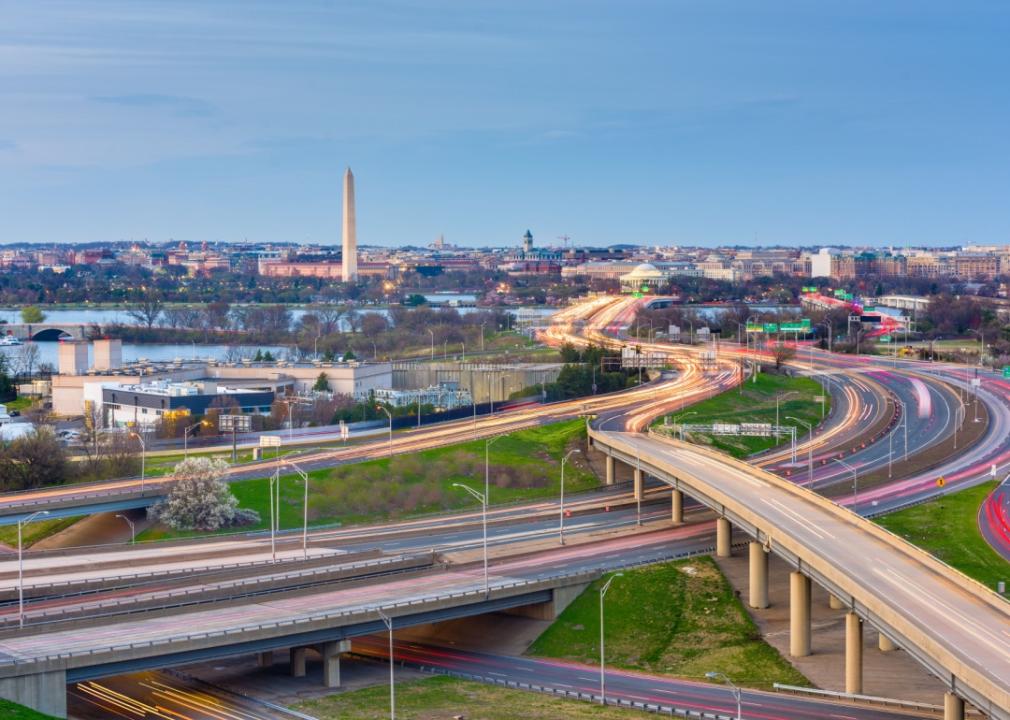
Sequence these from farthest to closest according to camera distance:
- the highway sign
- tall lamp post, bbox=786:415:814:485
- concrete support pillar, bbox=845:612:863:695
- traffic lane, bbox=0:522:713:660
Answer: the highway sign, tall lamp post, bbox=786:415:814:485, traffic lane, bbox=0:522:713:660, concrete support pillar, bbox=845:612:863:695

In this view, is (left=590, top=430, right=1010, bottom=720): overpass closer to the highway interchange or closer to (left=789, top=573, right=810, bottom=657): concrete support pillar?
(left=789, top=573, right=810, bottom=657): concrete support pillar

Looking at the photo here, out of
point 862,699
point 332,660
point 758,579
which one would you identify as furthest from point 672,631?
point 332,660

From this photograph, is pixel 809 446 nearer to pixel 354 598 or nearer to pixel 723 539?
pixel 723 539

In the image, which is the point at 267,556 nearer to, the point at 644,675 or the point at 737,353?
the point at 644,675

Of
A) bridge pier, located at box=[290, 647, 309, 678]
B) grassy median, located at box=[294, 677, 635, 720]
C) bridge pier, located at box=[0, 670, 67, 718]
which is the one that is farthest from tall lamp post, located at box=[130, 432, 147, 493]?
bridge pier, located at box=[0, 670, 67, 718]

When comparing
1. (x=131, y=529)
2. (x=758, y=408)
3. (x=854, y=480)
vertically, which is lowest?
(x=131, y=529)

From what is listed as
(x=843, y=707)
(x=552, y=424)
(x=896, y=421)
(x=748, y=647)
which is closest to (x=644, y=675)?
(x=748, y=647)

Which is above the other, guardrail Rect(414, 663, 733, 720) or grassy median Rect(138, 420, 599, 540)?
grassy median Rect(138, 420, 599, 540)
